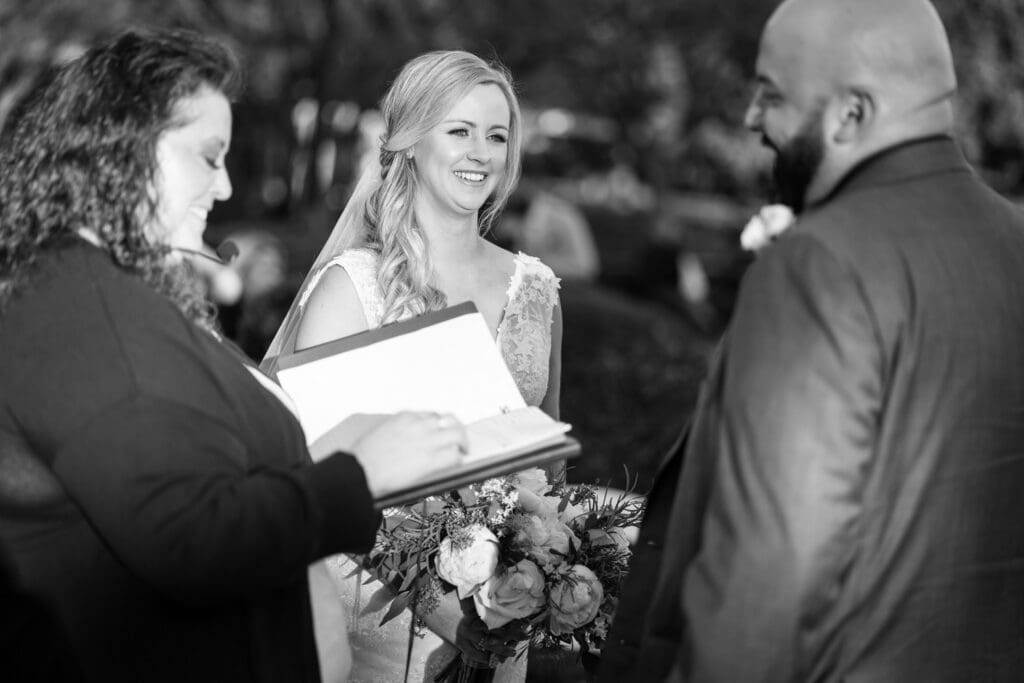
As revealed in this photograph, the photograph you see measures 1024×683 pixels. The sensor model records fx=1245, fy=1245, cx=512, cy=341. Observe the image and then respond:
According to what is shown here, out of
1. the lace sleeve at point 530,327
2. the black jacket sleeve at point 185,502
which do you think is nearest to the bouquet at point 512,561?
the lace sleeve at point 530,327

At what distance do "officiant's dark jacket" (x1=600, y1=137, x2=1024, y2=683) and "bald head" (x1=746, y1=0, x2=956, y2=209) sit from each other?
52 mm

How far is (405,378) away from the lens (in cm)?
312

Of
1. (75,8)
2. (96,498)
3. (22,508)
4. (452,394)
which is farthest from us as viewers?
(75,8)

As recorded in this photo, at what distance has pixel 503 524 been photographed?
3453 millimetres

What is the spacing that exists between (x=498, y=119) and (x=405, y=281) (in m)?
0.64

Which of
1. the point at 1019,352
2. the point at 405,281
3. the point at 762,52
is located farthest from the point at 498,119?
the point at 1019,352

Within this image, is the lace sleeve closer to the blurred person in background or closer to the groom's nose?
the groom's nose

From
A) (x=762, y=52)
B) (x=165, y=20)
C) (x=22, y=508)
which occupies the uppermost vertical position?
(x=165, y=20)

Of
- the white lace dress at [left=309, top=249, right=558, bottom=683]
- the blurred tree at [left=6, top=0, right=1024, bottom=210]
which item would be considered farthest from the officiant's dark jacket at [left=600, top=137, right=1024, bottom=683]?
the blurred tree at [left=6, top=0, right=1024, bottom=210]

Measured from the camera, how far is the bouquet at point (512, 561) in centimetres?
332

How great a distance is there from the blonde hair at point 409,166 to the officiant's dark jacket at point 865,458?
6.17 feet

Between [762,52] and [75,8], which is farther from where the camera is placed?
[75,8]

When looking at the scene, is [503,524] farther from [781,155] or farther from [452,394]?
[781,155]

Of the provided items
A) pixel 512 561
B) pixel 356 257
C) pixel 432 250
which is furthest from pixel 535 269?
pixel 512 561
